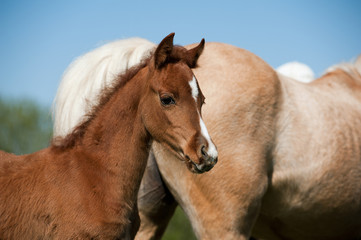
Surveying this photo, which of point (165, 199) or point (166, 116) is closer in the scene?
point (166, 116)

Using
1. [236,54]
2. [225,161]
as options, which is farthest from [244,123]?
[236,54]

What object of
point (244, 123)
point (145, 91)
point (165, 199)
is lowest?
point (165, 199)

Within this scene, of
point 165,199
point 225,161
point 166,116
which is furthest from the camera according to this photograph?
point 165,199

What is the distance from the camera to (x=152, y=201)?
382 cm

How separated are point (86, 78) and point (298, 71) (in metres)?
3.33

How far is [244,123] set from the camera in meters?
3.40

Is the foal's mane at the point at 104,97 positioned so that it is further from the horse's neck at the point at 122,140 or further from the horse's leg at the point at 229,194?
the horse's leg at the point at 229,194

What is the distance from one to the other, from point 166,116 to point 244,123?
0.92 meters

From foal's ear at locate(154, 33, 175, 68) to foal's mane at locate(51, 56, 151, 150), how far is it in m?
0.27

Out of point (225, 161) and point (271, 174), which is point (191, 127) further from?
point (271, 174)

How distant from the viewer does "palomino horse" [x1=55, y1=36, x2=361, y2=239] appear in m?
3.33

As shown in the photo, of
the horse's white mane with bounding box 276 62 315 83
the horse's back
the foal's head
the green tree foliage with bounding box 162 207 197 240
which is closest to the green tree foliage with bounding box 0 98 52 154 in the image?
the green tree foliage with bounding box 162 207 197 240

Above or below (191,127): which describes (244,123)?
below

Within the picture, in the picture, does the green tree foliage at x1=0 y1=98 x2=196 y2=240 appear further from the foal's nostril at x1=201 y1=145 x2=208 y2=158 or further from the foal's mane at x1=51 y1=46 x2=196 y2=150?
the foal's nostril at x1=201 y1=145 x2=208 y2=158
